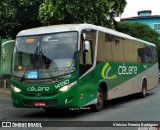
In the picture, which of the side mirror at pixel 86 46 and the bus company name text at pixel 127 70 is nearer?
the side mirror at pixel 86 46

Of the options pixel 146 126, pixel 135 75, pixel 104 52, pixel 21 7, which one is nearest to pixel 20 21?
pixel 21 7

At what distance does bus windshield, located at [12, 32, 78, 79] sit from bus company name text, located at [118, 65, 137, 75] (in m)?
4.71

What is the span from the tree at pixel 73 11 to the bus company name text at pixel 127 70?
391 cm

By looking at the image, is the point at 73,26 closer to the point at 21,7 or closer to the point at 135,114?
the point at 135,114

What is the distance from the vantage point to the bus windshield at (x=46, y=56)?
11906 mm

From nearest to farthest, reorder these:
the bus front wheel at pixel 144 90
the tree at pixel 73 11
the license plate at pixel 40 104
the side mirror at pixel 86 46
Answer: the license plate at pixel 40 104 → the side mirror at pixel 86 46 → the tree at pixel 73 11 → the bus front wheel at pixel 144 90

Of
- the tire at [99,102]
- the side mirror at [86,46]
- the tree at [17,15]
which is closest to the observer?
the side mirror at [86,46]

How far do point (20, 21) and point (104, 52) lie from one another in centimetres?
939

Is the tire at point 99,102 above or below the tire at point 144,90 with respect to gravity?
above

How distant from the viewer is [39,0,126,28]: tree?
2017 centimetres

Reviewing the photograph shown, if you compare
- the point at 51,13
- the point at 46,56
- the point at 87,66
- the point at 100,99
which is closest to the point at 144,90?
the point at 51,13

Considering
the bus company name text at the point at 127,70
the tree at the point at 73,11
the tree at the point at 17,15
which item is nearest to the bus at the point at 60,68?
the bus company name text at the point at 127,70

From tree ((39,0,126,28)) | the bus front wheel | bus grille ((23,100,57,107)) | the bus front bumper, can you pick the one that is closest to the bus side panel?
the bus front wheel

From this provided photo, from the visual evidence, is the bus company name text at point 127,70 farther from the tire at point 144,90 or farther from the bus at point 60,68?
the bus at point 60,68
